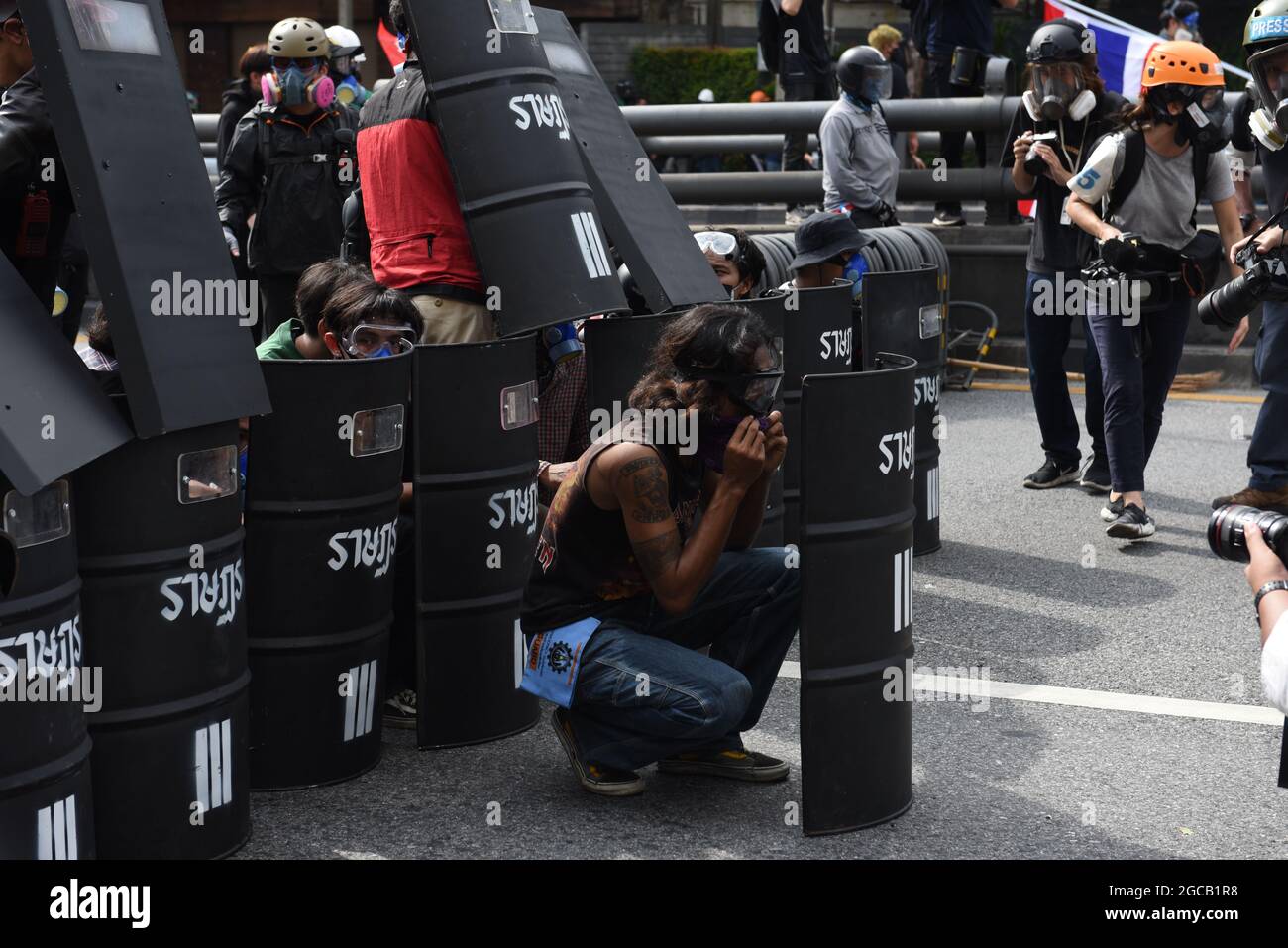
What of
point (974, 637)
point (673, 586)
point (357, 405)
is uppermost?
point (357, 405)

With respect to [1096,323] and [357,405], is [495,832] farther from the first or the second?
[1096,323]

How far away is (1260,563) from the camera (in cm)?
314

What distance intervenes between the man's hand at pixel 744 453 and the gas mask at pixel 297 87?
4398 millimetres

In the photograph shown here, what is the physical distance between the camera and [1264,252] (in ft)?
21.2

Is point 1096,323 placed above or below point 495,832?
above

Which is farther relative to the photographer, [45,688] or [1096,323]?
[1096,323]

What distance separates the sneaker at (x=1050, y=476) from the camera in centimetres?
830

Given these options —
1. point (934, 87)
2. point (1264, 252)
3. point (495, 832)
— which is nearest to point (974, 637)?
point (1264, 252)

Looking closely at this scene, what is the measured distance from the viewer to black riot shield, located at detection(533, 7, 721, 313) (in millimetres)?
6066

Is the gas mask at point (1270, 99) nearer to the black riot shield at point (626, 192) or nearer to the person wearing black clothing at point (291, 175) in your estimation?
the black riot shield at point (626, 192)

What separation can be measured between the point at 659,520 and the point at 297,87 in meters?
→ 4.44

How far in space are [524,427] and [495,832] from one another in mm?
1225
